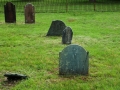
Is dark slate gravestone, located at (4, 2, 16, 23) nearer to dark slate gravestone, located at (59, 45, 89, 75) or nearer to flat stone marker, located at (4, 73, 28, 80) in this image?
dark slate gravestone, located at (59, 45, 89, 75)

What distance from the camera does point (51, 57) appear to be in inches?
335

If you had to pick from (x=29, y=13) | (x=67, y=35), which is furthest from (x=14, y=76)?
(x=29, y=13)

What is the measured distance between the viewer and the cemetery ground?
6.41 meters

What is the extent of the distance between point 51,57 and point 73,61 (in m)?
1.68

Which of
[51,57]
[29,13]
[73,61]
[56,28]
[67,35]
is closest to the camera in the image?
[73,61]

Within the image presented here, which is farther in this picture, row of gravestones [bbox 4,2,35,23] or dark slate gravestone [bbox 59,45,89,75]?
row of gravestones [bbox 4,2,35,23]

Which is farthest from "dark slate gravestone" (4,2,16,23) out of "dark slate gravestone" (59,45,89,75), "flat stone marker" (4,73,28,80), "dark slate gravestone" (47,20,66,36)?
"flat stone marker" (4,73,28,80)

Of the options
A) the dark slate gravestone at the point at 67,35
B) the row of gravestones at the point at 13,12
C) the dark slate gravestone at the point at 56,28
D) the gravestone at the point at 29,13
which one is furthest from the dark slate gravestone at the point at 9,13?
the dark slate gravestone at the point at 67,35

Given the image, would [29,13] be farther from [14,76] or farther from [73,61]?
[14,76]

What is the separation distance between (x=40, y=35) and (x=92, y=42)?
2.36m

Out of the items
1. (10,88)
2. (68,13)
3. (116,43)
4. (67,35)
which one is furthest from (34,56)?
(68,13)

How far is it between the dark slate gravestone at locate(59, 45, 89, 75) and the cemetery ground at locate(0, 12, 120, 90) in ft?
0.52

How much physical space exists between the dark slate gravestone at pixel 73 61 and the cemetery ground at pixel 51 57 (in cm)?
16

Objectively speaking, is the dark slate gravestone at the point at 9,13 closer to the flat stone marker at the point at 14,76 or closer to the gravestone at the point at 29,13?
the gravestone at the point at 29,13
